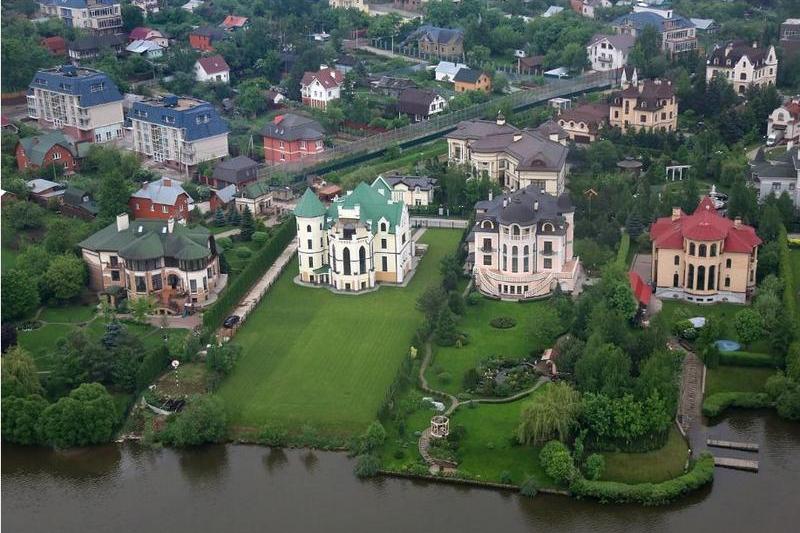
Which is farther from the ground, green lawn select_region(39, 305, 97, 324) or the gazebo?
the gazebo

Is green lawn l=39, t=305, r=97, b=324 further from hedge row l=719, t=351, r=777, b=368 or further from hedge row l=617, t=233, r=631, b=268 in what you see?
hedge row l=719, t=351, r=777, b=368

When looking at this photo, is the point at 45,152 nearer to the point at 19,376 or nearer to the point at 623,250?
the point at 19,376

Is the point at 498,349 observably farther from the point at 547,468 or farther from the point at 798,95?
the point at 798,95

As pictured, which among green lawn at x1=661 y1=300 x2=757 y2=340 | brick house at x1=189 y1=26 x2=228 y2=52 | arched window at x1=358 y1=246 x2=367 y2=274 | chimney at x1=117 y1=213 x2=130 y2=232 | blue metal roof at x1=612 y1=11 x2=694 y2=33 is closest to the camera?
green lawn at x1=661 y1=300 x2=757 y2=340

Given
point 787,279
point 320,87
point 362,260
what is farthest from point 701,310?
point 320,87

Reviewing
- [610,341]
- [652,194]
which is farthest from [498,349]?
[652,194]

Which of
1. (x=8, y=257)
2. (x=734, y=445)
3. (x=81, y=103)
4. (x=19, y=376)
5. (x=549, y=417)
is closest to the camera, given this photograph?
(x=549, y=417)

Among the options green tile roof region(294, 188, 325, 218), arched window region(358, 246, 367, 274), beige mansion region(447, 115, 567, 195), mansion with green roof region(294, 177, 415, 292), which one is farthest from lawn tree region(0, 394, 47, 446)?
beige mansion region(447, 115, 567, 195)
